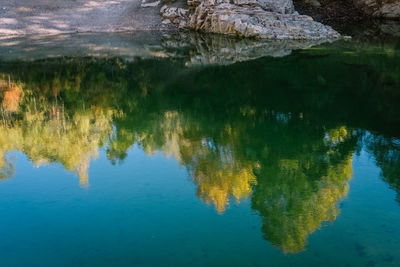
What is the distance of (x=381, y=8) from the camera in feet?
106

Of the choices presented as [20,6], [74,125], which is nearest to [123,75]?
[74,125]

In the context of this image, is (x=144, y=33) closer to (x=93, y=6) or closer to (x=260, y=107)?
(x=93, y=6)

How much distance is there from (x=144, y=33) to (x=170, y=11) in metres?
2.64

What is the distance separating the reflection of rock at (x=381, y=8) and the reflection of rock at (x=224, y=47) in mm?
10991

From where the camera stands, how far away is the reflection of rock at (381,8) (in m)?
31.8

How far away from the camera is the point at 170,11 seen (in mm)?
29250

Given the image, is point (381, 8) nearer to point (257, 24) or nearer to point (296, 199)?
point (257, 24)

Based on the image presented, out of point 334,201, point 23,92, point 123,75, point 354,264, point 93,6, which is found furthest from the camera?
point 93,6

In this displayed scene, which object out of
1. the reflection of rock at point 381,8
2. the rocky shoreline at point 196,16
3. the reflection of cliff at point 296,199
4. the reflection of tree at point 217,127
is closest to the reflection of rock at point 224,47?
the rocky shoreline at point 196,16

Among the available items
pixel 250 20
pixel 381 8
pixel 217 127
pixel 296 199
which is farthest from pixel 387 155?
pixel 381 8

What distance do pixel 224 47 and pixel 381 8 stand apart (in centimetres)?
1516

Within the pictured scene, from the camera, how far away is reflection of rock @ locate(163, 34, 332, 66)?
20.4 meters

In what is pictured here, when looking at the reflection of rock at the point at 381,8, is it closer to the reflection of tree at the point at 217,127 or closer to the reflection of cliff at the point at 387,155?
the reflection of tree at the point at 217,127

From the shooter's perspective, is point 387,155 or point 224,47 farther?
point 224,47
